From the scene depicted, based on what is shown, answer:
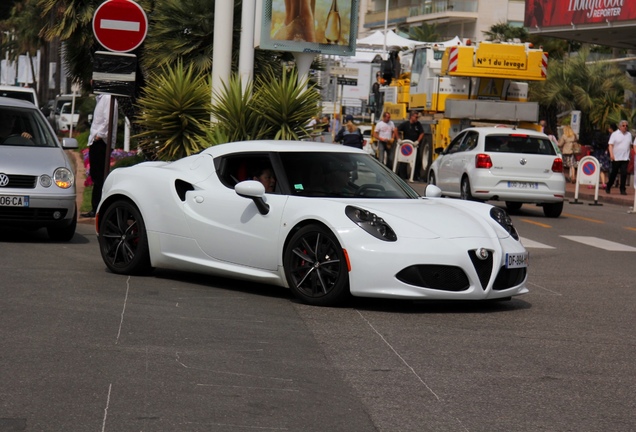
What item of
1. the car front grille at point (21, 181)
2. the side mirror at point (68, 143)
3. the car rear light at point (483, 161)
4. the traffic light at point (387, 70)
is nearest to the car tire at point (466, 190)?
the car rear light at point (483, 161)

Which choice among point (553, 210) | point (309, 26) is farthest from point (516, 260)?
point (553, 210)

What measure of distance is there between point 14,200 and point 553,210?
39.5 feet

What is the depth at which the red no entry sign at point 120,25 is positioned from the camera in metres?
14.9

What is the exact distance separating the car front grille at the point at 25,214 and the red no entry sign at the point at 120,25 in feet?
8.51

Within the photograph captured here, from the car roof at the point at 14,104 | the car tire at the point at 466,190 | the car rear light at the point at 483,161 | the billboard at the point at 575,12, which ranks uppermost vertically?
the billboard at the point at 575,12

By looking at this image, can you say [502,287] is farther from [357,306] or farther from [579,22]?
[579,22]

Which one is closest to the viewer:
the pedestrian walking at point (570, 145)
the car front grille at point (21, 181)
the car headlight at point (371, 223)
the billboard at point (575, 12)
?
the car headlight at point (371, 223)

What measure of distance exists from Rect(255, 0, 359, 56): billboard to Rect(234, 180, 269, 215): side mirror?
25.7 feet

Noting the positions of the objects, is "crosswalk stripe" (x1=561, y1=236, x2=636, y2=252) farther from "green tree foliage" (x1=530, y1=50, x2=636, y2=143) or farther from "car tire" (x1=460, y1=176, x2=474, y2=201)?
"green tree foliage" (x1=530, y1=50, x2=636, y2=143)

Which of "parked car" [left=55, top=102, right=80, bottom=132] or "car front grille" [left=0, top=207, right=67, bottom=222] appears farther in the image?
"parked car" [left=55, top=102, right=80, bottom=132]

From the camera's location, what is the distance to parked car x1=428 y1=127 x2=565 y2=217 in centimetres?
2219

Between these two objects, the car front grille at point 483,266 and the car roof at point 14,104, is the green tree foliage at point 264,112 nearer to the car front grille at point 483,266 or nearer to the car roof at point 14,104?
the car roof at point 14,104

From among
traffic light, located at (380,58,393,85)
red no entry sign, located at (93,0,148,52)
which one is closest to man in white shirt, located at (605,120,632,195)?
traffic light, located at (380,58,393,85)

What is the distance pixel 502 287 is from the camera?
9508 mm
